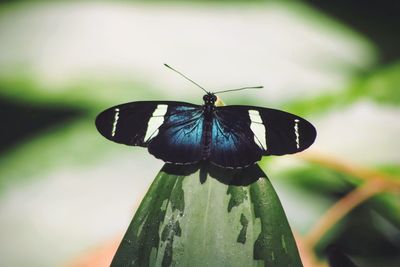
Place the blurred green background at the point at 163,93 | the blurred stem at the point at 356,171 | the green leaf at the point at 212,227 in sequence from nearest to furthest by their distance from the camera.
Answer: the green leaf at the point at 212,227, the blurred stem at the point at 356,171, the blurred green background at the point at 163,93

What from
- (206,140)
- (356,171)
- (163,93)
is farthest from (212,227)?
(163,93)

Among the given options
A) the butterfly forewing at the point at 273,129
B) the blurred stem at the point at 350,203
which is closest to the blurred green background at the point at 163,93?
the blurred stem at the point at 350,203

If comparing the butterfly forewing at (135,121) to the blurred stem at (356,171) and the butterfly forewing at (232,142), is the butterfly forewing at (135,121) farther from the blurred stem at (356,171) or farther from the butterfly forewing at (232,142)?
the blurred stem at (356,171)

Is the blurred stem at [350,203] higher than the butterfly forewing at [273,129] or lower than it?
lower

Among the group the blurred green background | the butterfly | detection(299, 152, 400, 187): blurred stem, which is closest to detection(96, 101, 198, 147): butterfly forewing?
the butterfly

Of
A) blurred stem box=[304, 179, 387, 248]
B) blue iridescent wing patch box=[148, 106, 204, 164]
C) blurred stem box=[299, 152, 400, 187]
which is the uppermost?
blue iridescent wing patch box=[148, 106, 204, 164]

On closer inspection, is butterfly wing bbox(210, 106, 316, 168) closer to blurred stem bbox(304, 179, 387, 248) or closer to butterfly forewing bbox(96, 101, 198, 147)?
butterfly forewing bbox(96, 101, 198, 147)

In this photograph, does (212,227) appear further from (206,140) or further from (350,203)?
(350,203)
